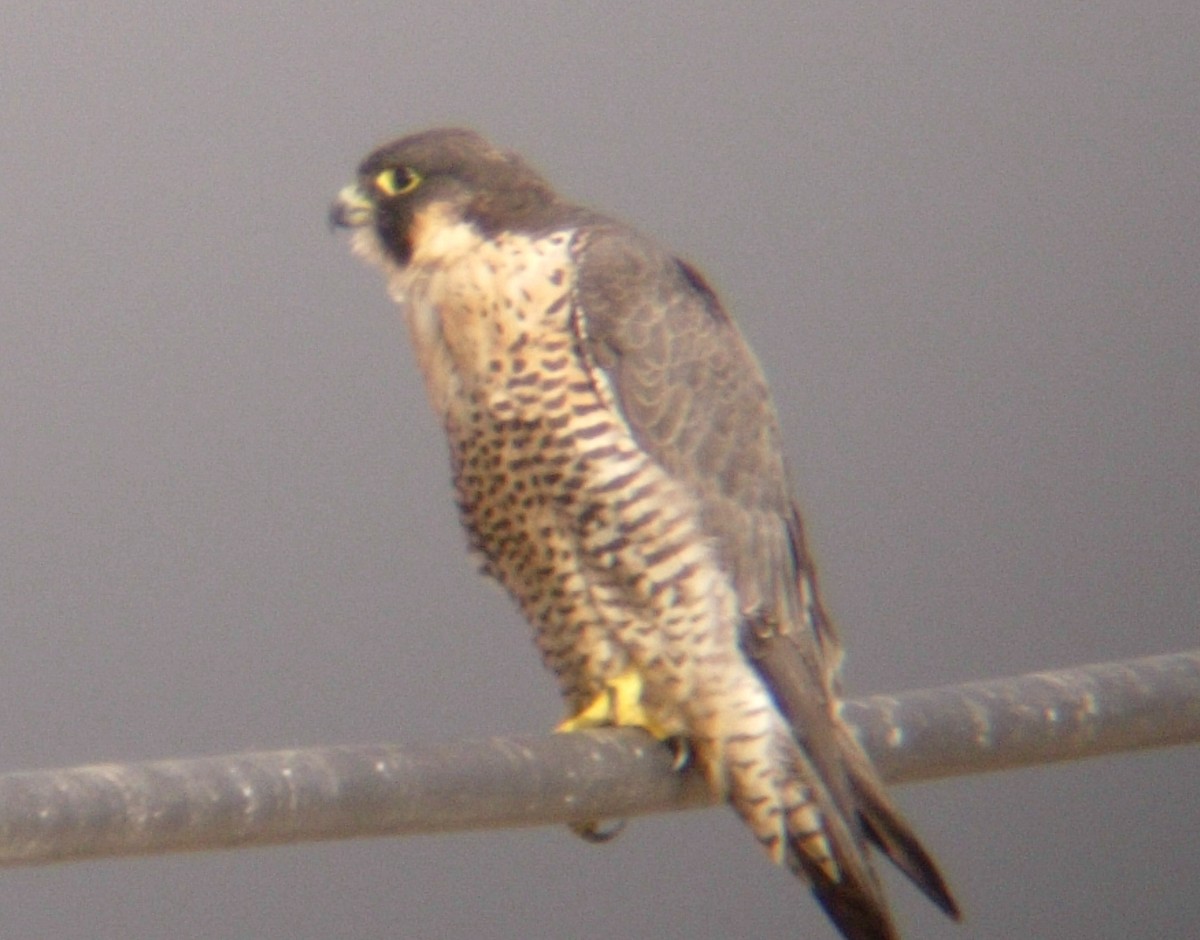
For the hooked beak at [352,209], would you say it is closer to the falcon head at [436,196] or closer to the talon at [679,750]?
the falcon head at [436,196]

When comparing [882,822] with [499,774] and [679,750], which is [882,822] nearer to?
[679,750]

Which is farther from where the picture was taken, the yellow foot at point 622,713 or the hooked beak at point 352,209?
the hooked beak at point 352,209

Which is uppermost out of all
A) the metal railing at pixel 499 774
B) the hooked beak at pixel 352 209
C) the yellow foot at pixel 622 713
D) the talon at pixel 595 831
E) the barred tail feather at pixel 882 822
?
the hooked beak at pixel 352 209

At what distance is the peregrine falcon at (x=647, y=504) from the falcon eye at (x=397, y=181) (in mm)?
92

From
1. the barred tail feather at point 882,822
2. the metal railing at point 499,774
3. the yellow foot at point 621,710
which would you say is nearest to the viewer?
the metal railing at point 499,774

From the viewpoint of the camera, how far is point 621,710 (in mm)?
2408

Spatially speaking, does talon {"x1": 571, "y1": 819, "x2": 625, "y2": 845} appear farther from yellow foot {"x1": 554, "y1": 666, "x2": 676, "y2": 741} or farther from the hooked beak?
the hooked beak

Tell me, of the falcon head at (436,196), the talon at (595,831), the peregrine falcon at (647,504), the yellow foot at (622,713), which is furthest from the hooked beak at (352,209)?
the talon at (595,831)

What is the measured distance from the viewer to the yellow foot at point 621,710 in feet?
7.81

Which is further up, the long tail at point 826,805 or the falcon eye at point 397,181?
the falcon eye at point 397,181

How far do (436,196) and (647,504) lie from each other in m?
0.46

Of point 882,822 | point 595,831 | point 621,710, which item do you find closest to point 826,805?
point 882,822

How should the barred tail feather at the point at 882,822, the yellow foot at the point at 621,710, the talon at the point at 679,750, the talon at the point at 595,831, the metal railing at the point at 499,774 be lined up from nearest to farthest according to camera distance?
the metal railing at the point at 499,774 → the barred tail feather at the point at 882,822 → the talon at the point at 679,750 → the yellow foot at the point at 621,710 → the talon at the point at 595,831

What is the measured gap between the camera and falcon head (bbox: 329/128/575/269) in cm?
246
